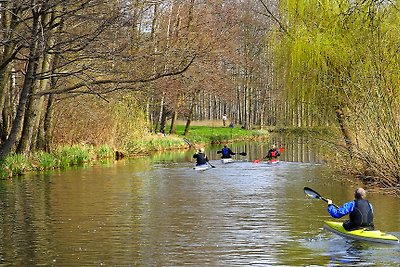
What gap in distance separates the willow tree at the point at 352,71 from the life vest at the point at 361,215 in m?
3.53

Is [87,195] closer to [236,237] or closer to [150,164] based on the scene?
[236,237]

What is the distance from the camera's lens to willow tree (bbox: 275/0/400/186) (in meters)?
18.2

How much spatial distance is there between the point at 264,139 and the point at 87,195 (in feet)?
124

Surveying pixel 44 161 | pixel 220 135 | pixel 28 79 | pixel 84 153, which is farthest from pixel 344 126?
pixel 220 135

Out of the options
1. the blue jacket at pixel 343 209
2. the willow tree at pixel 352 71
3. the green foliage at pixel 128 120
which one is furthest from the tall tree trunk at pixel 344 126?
the green foliage at pixel 128 120

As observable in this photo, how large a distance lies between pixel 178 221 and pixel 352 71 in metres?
9.27

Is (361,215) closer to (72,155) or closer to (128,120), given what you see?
(72,155)

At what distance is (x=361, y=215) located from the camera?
13.9 metres

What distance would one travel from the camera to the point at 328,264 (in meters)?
11.9

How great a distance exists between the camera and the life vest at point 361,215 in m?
13.8

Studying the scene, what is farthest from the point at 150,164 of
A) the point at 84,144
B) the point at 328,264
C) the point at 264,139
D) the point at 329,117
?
the point at 264,139

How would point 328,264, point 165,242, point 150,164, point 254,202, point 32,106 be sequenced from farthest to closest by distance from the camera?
1. point 150,164
2. point 32,106
3. point 254,202
4. point 165,242
5. point 328,264

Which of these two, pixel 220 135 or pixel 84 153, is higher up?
pixel 220 135

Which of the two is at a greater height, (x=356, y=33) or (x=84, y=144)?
(x=356, y=33)
